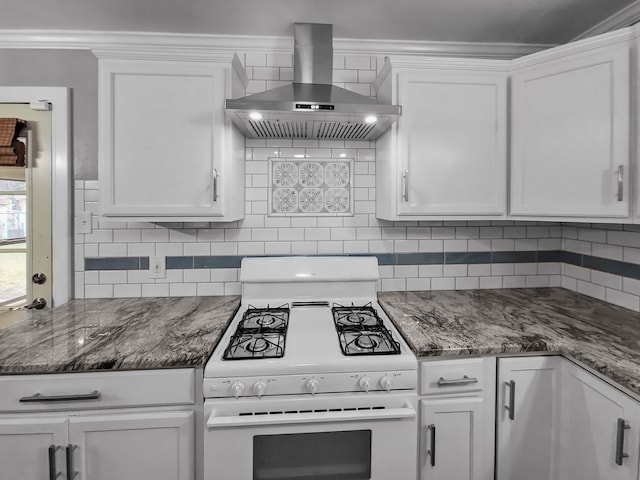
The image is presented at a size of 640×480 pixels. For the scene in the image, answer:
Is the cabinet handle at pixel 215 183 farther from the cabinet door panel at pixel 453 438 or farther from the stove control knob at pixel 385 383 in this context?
the cabinet door panel at pixel 453 438

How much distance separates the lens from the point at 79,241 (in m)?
1.95

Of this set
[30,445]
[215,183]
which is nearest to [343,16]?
[215,183]

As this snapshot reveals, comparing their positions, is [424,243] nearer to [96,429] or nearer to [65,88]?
[96,429]

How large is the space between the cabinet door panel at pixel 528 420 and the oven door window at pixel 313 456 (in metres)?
0.56

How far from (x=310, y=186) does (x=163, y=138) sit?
820mm

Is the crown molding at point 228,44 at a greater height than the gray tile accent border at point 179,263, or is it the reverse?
the crown molding at point 228,44

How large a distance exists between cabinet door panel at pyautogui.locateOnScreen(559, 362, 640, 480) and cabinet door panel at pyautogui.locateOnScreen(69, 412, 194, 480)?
4.74ft

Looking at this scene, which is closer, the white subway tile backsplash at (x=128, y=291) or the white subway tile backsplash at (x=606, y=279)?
the white subway tile backsplash at (x=606, y=279)

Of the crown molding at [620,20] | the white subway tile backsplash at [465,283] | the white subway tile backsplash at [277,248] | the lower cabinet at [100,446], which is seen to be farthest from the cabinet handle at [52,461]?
the crown molding at [620,20]

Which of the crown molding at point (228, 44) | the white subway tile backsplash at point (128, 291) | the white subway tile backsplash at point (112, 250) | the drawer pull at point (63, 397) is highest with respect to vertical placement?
the crown molding at point (228, 44)

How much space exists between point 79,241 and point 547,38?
9.62 ft

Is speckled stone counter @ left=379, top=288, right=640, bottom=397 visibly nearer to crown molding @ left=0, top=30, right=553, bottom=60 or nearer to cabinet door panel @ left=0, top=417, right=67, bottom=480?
cabinet door panel @ left=0, top=417, right=67, bottom=480

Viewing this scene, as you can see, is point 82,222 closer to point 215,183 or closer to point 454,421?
point 215,183

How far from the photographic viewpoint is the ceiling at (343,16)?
1.64 meters
